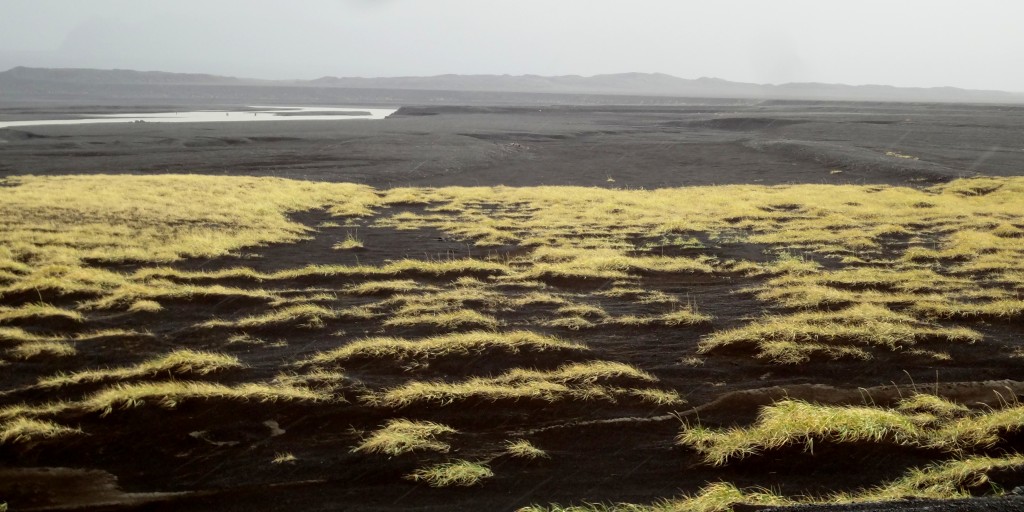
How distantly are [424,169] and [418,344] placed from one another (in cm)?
3167

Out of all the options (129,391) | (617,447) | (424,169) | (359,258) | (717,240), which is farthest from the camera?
(424,169)

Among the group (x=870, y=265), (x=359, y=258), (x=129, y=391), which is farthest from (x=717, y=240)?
(x=129, y=391)

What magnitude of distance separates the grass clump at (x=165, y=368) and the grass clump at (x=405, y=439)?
3560 millimetres

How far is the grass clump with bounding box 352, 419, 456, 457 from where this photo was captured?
8031 mm

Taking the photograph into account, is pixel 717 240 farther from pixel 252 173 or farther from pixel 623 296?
pixel 252 173

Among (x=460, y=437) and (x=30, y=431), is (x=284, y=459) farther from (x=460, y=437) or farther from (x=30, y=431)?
(x=30, y=431)

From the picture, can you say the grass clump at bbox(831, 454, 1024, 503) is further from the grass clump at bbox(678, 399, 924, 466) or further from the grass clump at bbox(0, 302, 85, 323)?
the grass clump at bbox(0, 302, 85, 323)

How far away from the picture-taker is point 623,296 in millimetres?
14953

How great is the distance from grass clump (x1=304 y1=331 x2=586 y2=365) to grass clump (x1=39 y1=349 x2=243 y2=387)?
4.37 feet

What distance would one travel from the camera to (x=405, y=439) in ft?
26.8

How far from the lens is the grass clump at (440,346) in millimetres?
11180

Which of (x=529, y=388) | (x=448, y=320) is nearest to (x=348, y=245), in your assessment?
(x=448, y=320)

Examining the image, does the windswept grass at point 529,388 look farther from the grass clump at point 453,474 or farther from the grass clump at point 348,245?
the grass clump at point 348,245

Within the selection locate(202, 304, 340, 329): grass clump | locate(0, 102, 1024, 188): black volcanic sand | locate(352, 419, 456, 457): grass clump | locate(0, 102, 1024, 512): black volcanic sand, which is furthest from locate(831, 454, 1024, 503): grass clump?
locate(0, 102, 1024, 188): black volcanic sand
